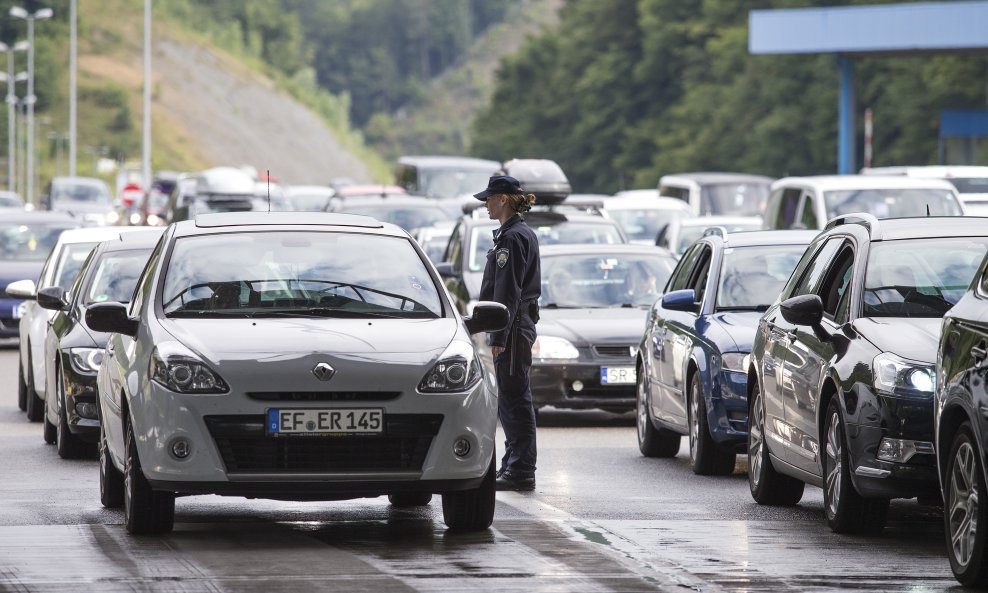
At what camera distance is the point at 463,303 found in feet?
66.6

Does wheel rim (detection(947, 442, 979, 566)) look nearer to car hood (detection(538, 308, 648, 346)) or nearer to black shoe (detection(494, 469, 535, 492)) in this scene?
black shoe (detection(494, 469, 535, 492))

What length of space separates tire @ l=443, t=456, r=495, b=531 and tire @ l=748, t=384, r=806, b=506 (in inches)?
84.4

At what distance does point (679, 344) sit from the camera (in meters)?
14.4

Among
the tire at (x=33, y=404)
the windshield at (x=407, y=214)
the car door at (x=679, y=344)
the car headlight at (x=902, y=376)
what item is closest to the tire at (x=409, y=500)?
the car headlight at (x=902, y=376)

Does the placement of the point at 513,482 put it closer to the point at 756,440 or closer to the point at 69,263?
the point at 756,440

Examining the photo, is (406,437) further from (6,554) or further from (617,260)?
(617,260)

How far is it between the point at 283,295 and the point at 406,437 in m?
1.23

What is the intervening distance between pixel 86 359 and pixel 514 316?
11.1 feet

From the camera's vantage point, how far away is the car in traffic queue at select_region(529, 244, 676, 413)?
17359 millimetres

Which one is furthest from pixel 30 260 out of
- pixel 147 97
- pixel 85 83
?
pixel 85 83

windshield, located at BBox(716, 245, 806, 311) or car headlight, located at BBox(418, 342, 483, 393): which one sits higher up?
windshield, located at BBox(716, 245, 806, 311)

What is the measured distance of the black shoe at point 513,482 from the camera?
41.1 ft

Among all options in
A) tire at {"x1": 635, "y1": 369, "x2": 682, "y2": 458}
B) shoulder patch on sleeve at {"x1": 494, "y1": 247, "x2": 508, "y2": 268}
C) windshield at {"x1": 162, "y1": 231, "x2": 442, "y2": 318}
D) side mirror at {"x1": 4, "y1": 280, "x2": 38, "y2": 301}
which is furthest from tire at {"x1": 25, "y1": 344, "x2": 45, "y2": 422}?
windshield at {"x1": 162, "y1": 231, "x2": 442, "y2": 318}

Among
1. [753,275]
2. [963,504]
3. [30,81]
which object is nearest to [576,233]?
[753,275]
